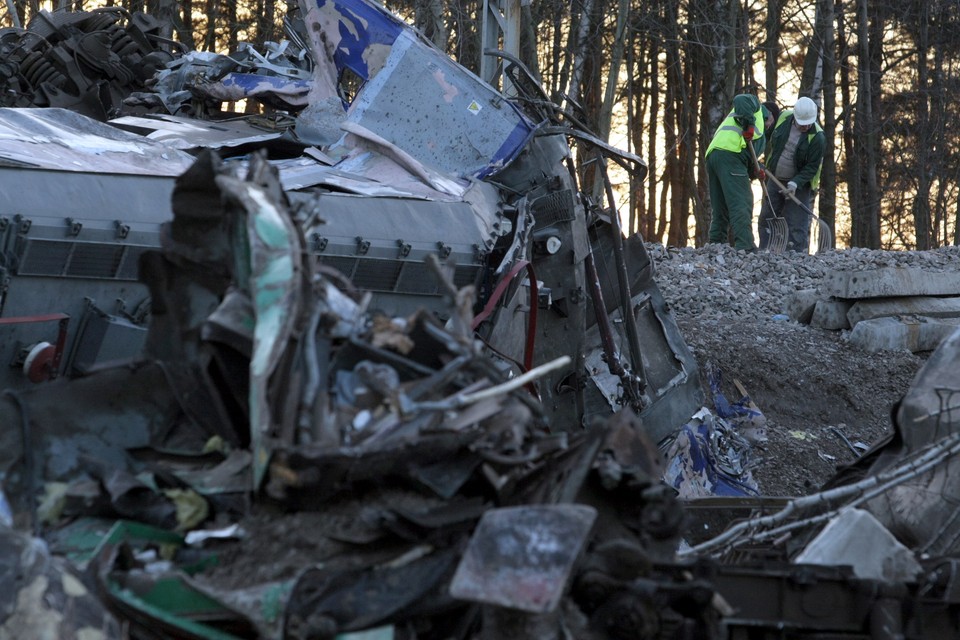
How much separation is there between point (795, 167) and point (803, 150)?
27 centimetres

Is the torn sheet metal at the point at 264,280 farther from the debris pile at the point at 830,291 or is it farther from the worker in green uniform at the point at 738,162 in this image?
the worker in green uniform at the point at 738,162

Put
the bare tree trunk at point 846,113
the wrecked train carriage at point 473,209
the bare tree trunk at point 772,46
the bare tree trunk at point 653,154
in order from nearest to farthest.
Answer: the wrecked train carriage at point 473,209, the bare tree trunk at point 772,46, the bare tree trunk at point 846,113, the bare tree trunk at point 653,154

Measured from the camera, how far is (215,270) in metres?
3.78

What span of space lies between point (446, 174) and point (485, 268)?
869 mm

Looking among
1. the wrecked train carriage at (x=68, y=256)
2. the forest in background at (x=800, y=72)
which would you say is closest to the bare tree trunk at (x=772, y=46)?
the forest in background at (x=800, y=72)

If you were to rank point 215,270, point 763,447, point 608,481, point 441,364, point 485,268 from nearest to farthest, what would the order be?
point 608,481 < point 441,364 < point 215,270 < point 485,268 < point 763,447

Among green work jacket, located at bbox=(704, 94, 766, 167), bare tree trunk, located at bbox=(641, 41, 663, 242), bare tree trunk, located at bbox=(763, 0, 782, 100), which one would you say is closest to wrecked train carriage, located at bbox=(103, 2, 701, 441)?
green work jacket, located at bbox=(704, 94, 766, 167)

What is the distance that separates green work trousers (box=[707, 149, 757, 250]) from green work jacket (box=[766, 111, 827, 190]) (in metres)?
0.70

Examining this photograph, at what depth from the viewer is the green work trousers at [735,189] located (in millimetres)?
14289

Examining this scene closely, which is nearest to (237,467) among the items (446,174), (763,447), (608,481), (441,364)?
(441,364)

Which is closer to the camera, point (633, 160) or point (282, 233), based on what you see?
point (282, 233)

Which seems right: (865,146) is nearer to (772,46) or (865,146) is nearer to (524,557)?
(772,46)

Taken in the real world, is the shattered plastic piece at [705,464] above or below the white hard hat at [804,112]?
below

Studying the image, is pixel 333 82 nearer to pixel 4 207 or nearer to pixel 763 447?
pixel 4 207
